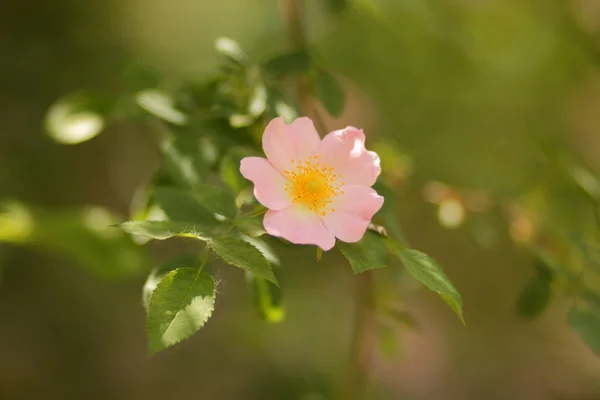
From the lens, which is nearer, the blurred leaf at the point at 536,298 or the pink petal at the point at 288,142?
the pink petal at the point at 288,142

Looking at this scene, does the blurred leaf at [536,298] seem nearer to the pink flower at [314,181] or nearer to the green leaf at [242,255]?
the pink flower at [314,181]

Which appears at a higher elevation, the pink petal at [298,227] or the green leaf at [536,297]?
the pink petal at [298,227]

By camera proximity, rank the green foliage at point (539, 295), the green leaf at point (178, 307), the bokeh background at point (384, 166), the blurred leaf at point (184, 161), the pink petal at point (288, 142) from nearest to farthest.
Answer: the green leaf at point (178, 307) < the pink petal at point (288, 142) < the blurred leaf at point (184, 161) < the green foliage at point (539, 295) < the bokeh background at point (384, 166)

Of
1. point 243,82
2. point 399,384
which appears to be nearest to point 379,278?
point 243,82

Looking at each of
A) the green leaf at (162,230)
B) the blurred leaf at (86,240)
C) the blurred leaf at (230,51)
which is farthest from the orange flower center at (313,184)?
the blurred leaf at (86,240)

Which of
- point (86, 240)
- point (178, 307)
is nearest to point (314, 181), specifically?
point (178, 307)

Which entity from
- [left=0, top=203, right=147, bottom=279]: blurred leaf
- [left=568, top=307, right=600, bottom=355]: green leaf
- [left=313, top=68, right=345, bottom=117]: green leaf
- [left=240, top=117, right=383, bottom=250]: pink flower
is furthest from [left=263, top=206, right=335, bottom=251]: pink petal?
[left=0, top=203, right=147, bottom=279]: blurred leaf

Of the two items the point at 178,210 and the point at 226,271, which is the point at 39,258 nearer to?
the point at 226,271

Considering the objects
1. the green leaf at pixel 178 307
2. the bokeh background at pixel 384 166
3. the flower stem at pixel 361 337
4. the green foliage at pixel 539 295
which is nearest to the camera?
the green leaf at pixel 178 307

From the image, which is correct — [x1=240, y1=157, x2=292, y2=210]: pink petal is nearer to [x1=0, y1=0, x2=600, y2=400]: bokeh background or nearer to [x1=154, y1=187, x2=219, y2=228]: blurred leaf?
[x1=154, y1=187, x2=219, y2=228]: blurred leaf
